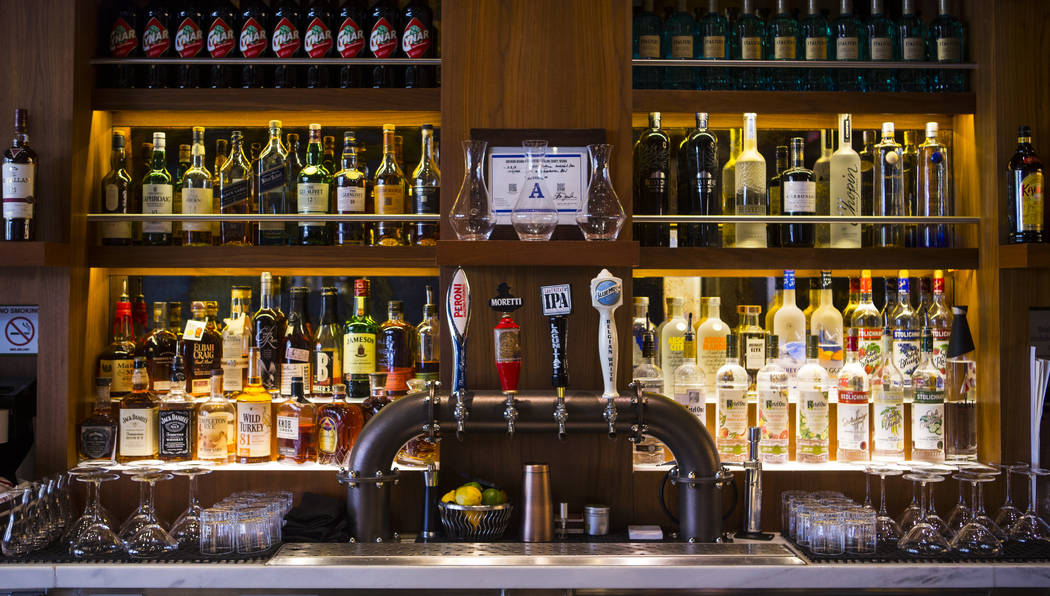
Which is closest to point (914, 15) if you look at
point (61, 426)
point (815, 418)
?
point (815, 418)

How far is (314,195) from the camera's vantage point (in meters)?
2.73

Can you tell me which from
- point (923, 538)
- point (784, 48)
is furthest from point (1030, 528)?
point (784, 48)

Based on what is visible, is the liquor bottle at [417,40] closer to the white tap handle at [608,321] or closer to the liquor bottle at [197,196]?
the liquor bottle at [197,196]

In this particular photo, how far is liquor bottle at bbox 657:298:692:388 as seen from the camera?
278 centimetres

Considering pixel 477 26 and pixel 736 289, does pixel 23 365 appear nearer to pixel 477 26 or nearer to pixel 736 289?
pixel 477 26

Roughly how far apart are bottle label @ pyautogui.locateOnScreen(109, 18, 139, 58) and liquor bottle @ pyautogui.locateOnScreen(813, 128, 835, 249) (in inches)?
82.6

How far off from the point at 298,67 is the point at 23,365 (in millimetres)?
1200

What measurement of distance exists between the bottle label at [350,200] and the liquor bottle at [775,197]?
122 cm

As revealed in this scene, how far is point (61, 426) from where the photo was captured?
2.59m

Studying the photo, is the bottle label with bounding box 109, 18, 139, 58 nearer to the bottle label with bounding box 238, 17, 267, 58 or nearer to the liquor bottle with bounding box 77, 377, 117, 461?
the bottle label with bounding box 238, 17, 267, 58

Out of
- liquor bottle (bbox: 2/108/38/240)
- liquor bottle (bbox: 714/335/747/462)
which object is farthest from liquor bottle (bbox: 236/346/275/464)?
liquor bottle (bbox: 714/335/747/462)

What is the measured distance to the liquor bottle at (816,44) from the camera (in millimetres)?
2701

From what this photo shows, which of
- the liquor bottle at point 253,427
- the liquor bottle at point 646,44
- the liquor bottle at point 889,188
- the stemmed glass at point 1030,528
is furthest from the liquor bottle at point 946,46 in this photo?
the liquor bottle at point 253,427

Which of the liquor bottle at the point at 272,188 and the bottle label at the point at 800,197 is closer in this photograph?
the bottle label at the point at 800,197
